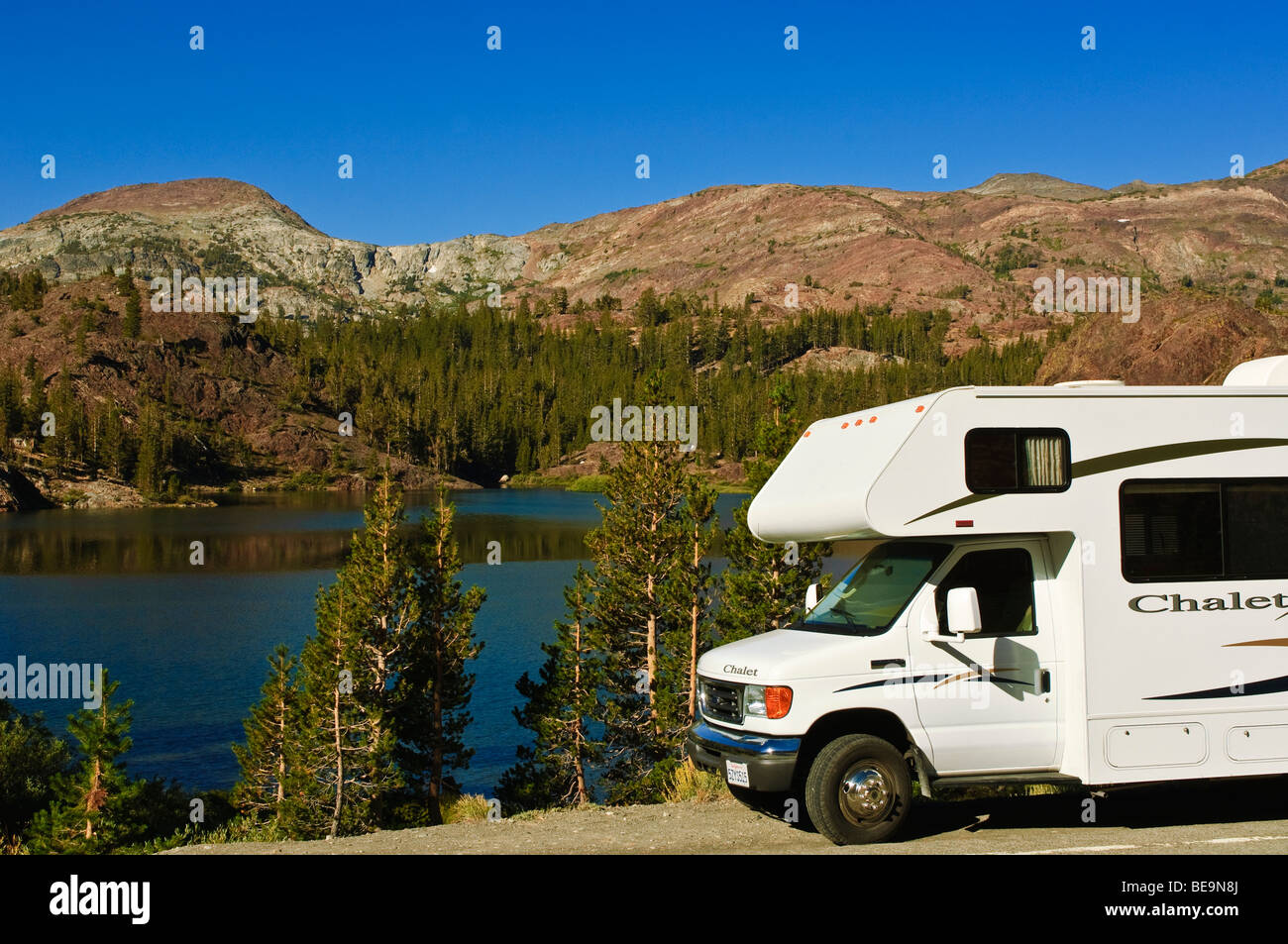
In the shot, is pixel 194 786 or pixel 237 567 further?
pixel 237 567

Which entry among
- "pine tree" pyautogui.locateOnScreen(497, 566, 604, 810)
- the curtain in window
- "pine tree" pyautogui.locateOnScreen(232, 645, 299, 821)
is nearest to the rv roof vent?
the curtain in window

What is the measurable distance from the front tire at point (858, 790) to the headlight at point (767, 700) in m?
0.60

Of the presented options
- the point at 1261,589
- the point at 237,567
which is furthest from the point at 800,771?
the point at 237,567

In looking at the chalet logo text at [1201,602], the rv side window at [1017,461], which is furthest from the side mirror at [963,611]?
the chalet logo text at [1201,602]

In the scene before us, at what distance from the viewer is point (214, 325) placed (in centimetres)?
18375

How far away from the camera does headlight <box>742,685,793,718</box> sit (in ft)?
30.7

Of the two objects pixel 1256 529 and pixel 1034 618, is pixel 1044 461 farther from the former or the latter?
pixel 1256 529

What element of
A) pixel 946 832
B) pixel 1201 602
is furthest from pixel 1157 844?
pixel 1201 602

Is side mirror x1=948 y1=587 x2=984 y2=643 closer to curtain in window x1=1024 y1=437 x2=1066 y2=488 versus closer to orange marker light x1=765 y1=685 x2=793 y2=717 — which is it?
curtain in window x1=1024 y1=437 x2=1066 y2=488

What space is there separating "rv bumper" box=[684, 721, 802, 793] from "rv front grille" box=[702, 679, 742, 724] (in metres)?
0.16

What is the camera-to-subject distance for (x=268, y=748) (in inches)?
1082
